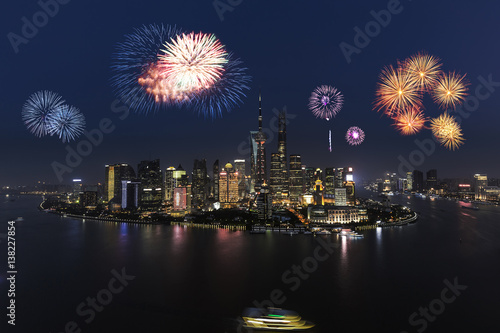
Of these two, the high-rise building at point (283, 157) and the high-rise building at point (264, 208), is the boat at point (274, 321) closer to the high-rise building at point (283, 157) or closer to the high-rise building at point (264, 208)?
the high-rise building at point (264, 208)

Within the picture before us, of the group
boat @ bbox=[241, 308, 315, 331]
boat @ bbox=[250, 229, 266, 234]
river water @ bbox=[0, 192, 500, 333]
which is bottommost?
boat @ bbox=[250, 229, 266, 234]

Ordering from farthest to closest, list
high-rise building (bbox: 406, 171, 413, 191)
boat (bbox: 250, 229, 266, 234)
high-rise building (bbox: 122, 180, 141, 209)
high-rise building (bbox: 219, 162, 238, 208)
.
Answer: high-rise building (bbox: 406, 171, 413, 191), high-rise building (bbox: 219, 162, 238, 208), high-rise building (bbox: 122, 180, 141, 209), boat (bbox: 250, 229, 266, 234)

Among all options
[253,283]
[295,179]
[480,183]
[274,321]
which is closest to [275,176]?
[295,179]

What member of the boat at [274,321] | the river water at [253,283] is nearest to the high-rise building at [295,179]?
the river water at [253,283]

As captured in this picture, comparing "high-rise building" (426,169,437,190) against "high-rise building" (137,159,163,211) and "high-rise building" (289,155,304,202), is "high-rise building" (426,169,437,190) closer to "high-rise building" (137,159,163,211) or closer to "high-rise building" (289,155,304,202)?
"high-rise building" (289,155,304,202)

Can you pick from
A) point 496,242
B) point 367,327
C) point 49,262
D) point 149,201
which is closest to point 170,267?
point 49,262

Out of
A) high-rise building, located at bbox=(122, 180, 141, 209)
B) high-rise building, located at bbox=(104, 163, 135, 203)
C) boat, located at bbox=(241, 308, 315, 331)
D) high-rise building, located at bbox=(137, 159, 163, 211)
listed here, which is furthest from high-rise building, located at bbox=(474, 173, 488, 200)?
high-rise building, located at bbox=(104, 163, 135, 203)
